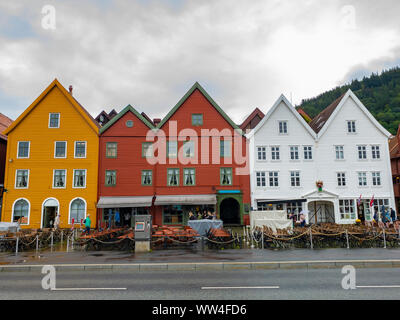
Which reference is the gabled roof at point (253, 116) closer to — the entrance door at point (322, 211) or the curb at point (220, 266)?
the entrance door at point (322, 211)

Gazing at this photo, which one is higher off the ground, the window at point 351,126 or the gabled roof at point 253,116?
the gabled roof at point 253,116

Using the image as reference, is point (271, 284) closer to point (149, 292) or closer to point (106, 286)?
point (149, 292)

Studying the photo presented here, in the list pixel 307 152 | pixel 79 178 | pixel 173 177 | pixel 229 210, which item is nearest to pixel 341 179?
pixel 307 152

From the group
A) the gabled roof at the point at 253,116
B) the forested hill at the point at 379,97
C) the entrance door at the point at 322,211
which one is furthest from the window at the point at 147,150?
the forested hill at the point at 379,97

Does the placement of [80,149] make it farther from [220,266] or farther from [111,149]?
[220,266]

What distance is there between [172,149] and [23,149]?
14614 millimetres

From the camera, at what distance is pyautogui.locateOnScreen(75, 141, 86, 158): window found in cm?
3028

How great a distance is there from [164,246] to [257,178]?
16.1m

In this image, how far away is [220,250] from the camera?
16.2 metres

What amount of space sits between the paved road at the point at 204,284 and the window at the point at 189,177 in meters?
19.2

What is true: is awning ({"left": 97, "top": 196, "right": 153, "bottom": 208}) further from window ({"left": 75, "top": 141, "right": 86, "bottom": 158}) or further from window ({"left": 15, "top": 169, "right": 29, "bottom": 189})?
window ({"left": 15, "top": 169, "right": 29, "bottom": 189})

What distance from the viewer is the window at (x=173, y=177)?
1203 inches

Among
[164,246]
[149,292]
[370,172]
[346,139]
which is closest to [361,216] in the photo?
[370,172]

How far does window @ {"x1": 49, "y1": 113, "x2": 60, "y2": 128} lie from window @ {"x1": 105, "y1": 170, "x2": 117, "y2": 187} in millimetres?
6966
